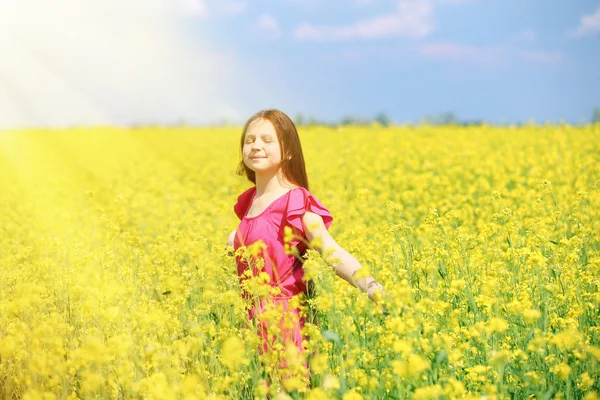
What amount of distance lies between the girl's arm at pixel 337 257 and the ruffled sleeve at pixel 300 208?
26 millimetres

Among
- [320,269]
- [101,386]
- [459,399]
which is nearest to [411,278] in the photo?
[320,269]

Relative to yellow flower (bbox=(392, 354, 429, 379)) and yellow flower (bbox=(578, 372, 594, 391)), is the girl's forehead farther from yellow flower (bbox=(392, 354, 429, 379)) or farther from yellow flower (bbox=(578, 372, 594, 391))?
yellow flower (bbox=(578, 372, 594, 391))

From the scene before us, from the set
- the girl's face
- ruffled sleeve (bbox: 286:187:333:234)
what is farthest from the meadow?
the girl's face

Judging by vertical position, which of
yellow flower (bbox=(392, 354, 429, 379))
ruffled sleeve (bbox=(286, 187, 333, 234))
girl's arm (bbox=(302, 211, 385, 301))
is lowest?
yellow flower (bbox=(392, 354, 429, 379))

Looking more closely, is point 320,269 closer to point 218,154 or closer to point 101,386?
point 101,386

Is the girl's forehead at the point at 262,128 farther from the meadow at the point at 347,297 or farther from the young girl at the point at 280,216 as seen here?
the meadow at the point at 347,297

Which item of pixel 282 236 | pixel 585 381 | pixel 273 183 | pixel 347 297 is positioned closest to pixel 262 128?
pixel 273 183

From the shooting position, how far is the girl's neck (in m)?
3.89

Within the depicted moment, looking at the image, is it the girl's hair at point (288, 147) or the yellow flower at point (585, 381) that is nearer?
Result: the yellow flower at point (585, 381)

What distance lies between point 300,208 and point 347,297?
484 mm

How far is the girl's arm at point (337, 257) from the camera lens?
332 cm

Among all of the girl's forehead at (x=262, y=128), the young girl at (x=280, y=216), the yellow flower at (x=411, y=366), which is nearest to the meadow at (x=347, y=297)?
the yellow flower at (x=411, y=366)

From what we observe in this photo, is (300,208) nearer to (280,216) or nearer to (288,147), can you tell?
(280,216)

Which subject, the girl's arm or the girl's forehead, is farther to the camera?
the girl's forehead
